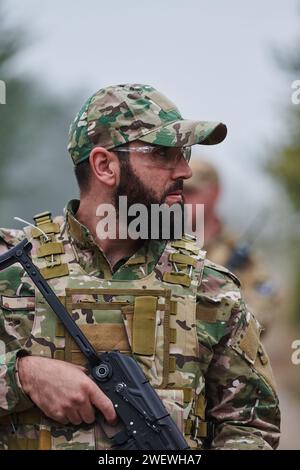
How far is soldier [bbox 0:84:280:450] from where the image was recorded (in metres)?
4.33

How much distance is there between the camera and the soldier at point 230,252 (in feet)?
34.3

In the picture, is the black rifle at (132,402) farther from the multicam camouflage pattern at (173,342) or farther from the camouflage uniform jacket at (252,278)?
the camouflage uniform jacket at (252,278)

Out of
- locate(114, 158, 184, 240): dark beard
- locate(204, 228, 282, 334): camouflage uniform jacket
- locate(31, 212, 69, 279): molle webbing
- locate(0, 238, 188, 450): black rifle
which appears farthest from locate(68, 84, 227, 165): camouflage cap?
locate(204, 228, 282, 334): camouflage uniform jacket

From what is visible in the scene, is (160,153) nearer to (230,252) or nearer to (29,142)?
(230,252)

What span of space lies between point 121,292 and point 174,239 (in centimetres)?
30

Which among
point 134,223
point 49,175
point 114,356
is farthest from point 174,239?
point 49,175

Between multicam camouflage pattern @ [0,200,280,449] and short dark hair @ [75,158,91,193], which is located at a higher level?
short dark hair @ [75,158,91,193]

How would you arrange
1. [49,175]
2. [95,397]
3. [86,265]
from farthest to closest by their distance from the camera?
[49,175]
[86,265]
[95,397]

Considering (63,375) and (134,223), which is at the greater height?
(134,223)

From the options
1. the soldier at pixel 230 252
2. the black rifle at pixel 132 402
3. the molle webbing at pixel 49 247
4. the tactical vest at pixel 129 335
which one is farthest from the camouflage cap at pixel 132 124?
the soldier at pixel 230 252

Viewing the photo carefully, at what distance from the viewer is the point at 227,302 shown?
4488mm

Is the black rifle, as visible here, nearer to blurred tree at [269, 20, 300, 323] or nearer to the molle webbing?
the molle webbing

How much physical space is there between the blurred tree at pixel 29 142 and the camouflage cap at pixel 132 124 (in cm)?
1376

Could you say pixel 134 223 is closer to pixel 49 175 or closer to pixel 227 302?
pixel 227 302
